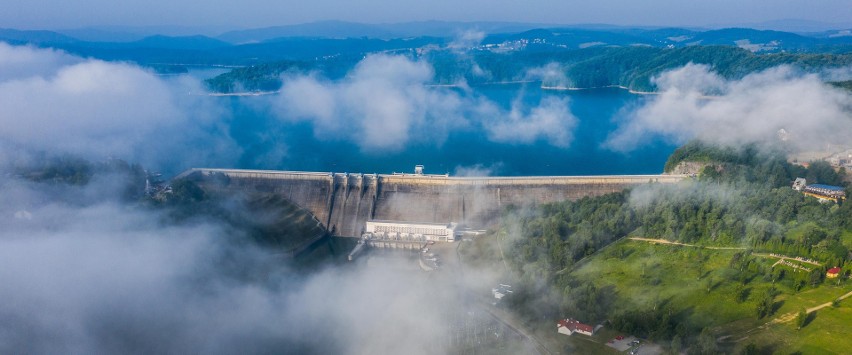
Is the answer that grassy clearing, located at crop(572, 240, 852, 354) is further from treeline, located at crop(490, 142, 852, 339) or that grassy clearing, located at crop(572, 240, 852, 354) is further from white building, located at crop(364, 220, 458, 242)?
white building, located at crop(364, 220, 458, 242)

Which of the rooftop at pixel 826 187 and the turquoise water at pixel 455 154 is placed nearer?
the rooftop at pixel 826 187

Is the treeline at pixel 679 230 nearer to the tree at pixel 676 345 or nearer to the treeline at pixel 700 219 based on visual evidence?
the treeline at pixel 700 219

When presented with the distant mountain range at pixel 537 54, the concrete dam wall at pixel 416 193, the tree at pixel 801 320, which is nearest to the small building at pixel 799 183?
the concrete dam wall at pixel 416 193

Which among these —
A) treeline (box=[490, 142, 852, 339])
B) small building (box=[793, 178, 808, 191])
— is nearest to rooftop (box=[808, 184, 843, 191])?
small building (box=[793, 178, 808, 191])

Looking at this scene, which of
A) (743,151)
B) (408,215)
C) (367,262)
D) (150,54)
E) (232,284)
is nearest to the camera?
(232,284)

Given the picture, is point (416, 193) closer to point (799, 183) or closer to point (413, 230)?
point (413, 230)

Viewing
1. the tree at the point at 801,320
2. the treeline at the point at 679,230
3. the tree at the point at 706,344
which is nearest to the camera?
the tree at the point at 706,344

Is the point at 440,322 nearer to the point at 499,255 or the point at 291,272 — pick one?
the point at 499,255

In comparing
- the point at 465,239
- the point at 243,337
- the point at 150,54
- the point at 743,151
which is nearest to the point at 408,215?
the point at 465,239
